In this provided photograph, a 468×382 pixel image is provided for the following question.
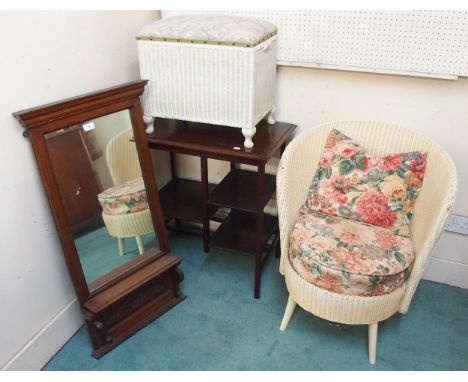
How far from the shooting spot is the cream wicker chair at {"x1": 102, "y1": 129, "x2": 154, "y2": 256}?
169 centimetres

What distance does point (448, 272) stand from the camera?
202 centimetres

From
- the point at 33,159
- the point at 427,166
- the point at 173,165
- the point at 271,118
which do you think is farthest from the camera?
the point at 173,165

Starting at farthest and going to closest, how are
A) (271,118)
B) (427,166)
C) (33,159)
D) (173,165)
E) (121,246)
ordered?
(173,165) < (271,118) < (121,246) < (427,166) < (33,159)

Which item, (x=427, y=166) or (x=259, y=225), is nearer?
(x=427, y=166)

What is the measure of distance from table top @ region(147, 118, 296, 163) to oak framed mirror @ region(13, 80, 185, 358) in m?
0.14

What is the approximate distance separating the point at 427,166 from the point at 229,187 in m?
0.86

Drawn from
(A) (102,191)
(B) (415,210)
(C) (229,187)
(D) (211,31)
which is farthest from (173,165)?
(B) (415,210)

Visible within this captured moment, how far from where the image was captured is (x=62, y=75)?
151 cm

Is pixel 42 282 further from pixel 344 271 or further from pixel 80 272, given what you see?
pixel 344 271

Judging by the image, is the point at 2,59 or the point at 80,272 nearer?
the point at 2,59

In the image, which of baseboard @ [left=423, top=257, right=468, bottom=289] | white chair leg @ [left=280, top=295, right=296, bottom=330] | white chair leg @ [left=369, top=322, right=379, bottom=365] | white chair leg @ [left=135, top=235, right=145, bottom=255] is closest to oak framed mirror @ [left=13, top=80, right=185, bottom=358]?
white chair leg @ [left=135, top=235, right=145, bottom=255]

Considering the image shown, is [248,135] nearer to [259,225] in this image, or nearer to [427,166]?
[259,225]

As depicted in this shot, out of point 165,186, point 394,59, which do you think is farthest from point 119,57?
point 394,59

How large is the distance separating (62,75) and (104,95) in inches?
6.4
